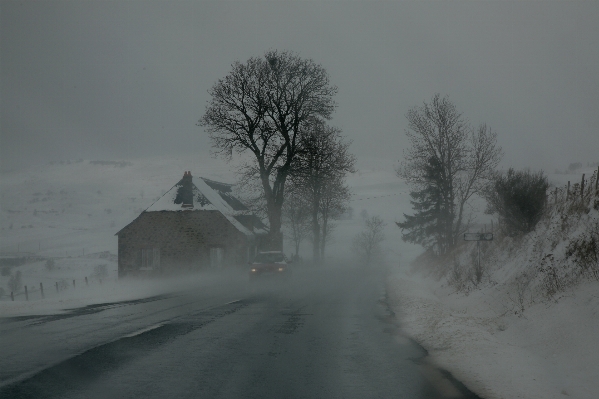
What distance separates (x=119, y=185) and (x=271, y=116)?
478ft

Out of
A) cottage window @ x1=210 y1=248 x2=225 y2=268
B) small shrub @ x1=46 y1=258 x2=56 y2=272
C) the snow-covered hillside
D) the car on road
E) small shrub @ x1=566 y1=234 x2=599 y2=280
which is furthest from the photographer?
small shrub @ x1=46 y1=258 x2=56 y2=272

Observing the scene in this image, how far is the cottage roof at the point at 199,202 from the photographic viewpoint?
4775 centimetres

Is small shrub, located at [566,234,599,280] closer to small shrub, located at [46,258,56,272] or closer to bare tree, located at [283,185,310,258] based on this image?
Result: bare tree, located at [283,185,310,258]

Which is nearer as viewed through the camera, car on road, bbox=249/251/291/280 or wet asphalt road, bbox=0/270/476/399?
wet asphalt road, bbox=0/270/476/399

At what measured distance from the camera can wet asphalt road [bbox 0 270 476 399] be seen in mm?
6262

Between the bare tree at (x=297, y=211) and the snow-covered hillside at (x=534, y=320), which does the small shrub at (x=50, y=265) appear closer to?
the bare tree at (x=297, y=211)

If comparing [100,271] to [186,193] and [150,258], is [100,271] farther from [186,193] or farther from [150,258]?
[186,193]

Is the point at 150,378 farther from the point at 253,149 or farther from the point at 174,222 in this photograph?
the point at 174,222

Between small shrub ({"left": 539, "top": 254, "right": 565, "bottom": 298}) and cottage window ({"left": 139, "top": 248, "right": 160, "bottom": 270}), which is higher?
cottage window ({"left": 139, "top": 248, "right": 160, "bottom": 270})

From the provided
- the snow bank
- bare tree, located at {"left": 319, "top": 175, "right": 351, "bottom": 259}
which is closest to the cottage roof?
bare tree, located at {"left": 319, "top": 175, "right": 351, "bottom": 259}

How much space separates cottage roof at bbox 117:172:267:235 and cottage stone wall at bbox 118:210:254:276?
459 mm

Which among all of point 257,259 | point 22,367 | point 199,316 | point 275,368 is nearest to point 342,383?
point 275,368

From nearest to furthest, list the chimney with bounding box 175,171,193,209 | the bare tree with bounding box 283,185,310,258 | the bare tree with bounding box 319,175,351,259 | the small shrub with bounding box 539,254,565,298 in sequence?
the small shrub with bounding box 539,254,565,298, the chimney with bounding box 175,171,193,209, the bare tree with bounding box 319,175,351,259, the bare tree with bounding box 283,185,310,258

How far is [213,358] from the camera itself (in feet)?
26.6
